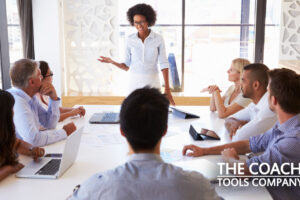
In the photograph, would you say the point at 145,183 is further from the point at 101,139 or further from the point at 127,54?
the point at 127,54

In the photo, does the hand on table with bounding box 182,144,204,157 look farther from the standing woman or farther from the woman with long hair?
the standing woman

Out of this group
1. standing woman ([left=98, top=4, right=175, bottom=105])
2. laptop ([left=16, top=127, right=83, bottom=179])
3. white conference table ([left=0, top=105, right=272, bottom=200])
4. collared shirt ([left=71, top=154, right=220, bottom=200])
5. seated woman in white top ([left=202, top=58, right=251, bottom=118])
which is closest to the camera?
collared shirt ([left=71, top=154, right=220, bottom=200])

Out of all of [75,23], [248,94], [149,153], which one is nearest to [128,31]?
[75,23]

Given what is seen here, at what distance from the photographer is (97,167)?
179 centimetres

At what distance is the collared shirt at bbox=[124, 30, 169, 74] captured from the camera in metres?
3.82

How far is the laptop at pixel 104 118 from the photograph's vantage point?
2.72 m

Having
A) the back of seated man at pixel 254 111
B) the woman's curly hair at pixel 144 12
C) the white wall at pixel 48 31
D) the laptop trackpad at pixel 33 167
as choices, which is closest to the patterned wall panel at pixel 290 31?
the woman's curly hair at pixel 144 12

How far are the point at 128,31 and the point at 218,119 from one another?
281 centimetres

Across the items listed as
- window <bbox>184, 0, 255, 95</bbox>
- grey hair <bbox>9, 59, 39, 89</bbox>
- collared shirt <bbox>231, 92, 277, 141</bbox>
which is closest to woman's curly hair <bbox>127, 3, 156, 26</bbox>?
window <bbox>184, 0, 255, 95</bbox>

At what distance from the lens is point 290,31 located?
5.09 m

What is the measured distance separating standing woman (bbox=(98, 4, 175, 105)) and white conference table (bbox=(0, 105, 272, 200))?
0.99m

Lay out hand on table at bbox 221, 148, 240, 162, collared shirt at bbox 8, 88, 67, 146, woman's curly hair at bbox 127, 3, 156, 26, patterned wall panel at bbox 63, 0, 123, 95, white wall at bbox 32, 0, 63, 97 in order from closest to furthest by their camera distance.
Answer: hand on table at bbox 221, 148, 240, 162, collared shirt at bbox 8, 88, 67, 146, woman's curly hair at bbox 127, 3, 156, 26, white wall at bbox 32, 0, 63, 97, patterned wall panel at bbox 63, 0, 123, 95

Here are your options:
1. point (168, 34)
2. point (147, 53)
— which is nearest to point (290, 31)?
point (168, 34)

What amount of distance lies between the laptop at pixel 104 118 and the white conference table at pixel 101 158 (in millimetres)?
63
